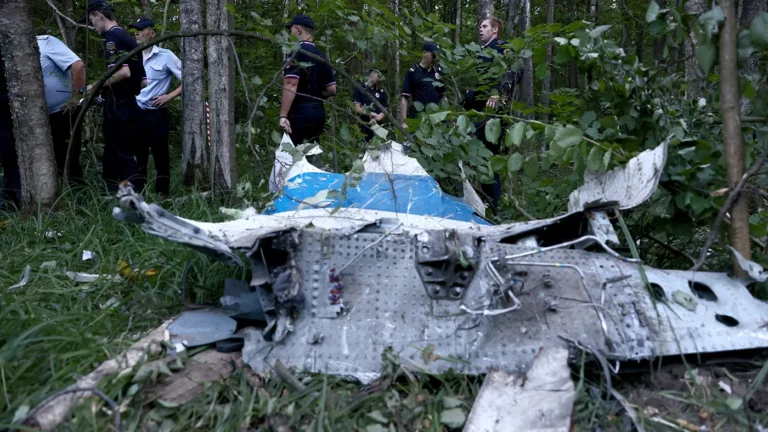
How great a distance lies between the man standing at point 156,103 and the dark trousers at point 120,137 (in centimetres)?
10

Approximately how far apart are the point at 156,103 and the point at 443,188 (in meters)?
2.97

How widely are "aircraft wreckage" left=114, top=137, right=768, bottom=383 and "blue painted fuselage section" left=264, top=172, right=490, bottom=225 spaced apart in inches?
31.1

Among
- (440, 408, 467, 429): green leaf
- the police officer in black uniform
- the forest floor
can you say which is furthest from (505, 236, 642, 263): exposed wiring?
the police officer in black uniform

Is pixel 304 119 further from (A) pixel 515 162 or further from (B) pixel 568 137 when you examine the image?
(B) pixel 568 137

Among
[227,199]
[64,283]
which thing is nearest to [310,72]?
[227,199]

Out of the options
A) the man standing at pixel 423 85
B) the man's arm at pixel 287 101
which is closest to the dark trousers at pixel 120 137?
the man's arm at pixel 287 101

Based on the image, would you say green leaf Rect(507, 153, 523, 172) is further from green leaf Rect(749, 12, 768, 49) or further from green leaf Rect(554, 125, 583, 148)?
green leaf Rect(749, 12, 768, 49)

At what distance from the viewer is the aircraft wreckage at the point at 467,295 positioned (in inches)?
98.7

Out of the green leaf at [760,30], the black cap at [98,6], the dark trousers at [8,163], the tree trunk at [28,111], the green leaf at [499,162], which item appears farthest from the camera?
the black cap at [98,6]

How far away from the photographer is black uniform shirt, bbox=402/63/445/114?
6.73 metres

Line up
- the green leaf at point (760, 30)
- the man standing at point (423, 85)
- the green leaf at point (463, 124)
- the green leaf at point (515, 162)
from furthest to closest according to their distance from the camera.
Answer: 1. the man standing at point (423, 85)
2. the green leaf at point (463, 124)
3. the green leaf at point (515, 162)
4. the green leaf at point (760, 30)

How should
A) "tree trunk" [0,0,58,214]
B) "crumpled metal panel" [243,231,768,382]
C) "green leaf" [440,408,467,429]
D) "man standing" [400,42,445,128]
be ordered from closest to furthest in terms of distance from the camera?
"green leaf" [440,408,467,429]
"crumpled metal panel" [243,231,768,382]
"tree trunk" [0,0,58,214]
"man standing" [400,42,445,128]

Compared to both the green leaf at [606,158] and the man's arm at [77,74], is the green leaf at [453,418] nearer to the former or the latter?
the green leaf at [606,158]

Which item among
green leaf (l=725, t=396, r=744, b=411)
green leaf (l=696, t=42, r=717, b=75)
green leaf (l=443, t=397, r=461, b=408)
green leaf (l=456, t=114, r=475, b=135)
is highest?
green leaf (l=696, t=42, r=717, b=75)
